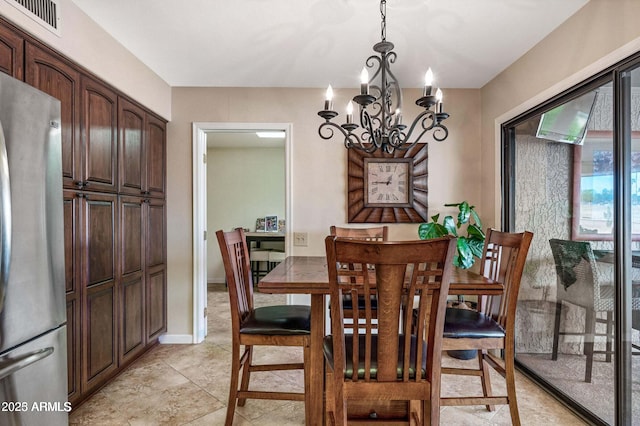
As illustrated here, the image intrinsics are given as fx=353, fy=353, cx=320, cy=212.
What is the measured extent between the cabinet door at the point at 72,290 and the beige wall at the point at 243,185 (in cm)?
400

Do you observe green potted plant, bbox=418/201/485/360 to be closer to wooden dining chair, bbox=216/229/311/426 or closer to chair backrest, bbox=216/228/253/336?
wooden dining chair, bbox=216/229/311/426

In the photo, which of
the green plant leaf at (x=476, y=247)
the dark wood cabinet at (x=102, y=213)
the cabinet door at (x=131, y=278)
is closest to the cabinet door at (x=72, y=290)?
the dark wood cabinet at (x=102, y=213)

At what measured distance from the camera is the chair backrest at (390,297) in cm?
123

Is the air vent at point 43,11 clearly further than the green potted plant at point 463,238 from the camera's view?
No

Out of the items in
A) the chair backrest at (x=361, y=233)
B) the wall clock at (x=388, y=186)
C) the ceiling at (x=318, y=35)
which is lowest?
the chair backrest at (x=361, y=233)

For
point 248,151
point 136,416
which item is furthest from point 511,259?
point 248,151

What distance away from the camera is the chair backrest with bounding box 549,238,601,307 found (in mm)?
2049

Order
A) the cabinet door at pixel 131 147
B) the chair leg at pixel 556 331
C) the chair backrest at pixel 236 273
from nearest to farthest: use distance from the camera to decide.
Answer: the chair backrest at pixel 236 273 < the chair leg at pixel 556 331 < the cabinet door at pixel 131 147

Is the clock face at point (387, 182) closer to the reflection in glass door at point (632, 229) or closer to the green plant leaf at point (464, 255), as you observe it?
the green plant leaf at point (464, 255)

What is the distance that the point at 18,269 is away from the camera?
1270mm

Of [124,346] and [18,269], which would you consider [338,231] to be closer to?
[124,346]

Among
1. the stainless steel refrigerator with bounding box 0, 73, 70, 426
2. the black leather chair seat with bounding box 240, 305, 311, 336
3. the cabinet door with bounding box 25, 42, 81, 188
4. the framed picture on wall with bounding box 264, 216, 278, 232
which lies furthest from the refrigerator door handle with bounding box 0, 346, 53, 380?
the framed picture on wall with bounding box 264, 216, 278, 232

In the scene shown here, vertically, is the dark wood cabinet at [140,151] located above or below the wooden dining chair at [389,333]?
above

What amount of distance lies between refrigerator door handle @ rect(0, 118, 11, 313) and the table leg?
3.91 feet
